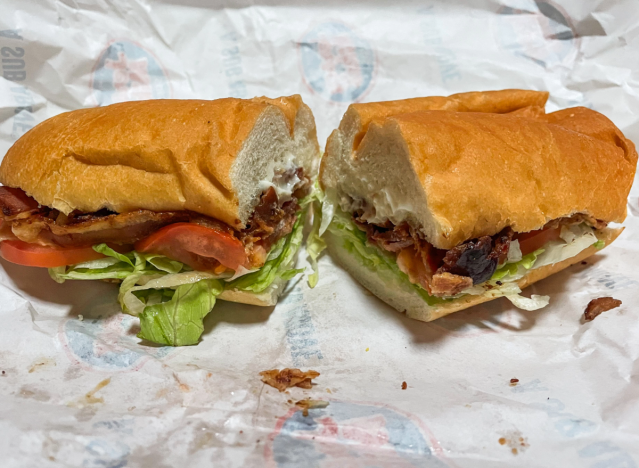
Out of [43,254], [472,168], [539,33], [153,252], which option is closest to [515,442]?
[472,168]

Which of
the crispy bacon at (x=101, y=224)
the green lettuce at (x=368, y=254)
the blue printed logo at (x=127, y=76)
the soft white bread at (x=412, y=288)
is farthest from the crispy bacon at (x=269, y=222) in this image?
the blue printed logo at (x=127, y=76)

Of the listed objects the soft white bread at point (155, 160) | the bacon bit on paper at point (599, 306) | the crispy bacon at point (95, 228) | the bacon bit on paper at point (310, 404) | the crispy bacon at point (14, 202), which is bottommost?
the bacon bit on paper at point (599, 306)

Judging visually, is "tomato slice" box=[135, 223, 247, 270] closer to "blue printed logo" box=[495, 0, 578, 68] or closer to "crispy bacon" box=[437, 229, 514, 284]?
"crispy bacon" box=[437, 229, 514, 284]

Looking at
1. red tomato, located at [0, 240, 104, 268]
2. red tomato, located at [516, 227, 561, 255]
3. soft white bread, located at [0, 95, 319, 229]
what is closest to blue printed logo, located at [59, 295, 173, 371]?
red tomato, located at [0, 240, 104, 268]

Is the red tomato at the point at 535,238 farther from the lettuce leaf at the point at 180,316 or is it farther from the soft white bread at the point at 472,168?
the lettuce leaf at the point at 180,316

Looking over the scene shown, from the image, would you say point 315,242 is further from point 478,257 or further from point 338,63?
point 338,63

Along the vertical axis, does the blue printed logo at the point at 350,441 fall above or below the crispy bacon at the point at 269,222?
below

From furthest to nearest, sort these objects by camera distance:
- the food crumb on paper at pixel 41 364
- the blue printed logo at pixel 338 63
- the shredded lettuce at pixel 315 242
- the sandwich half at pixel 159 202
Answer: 1. the blue printed logo at pixel 338 63
2. the shredded lettuce at pixel 315 242
3. the sandwich half at pixel 159 202
4. the food crumb on paper at pixel 41 364
